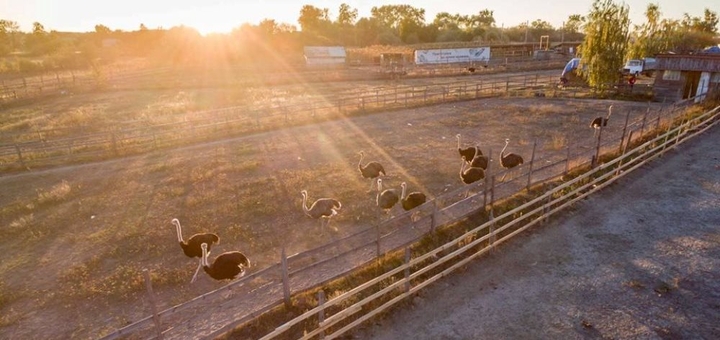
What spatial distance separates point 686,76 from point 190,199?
3095 cm

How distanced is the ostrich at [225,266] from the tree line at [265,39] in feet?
155

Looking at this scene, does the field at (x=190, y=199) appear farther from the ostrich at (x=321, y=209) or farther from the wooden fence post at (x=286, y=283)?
the wooden fence post at (x=286, y=283)

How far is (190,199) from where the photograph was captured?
518 inches

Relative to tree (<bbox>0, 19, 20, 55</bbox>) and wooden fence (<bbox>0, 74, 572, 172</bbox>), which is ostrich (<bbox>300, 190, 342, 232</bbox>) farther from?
tree (<bbox>0, 19, 20, 55</bbox>)

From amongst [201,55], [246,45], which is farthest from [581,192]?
[246,45]

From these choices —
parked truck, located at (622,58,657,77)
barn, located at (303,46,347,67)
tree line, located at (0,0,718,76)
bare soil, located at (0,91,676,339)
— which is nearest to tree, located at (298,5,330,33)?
tree line, located at (0,0,718,76)

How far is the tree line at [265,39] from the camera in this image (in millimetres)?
→ 56781

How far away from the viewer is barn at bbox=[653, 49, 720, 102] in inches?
1000

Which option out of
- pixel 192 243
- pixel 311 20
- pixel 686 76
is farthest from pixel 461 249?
pixel 311 20

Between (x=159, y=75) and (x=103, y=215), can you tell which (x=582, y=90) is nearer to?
(x=103, y=215)

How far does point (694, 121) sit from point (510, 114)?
902 centimetres

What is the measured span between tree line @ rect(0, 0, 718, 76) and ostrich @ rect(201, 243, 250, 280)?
47186 millimetres

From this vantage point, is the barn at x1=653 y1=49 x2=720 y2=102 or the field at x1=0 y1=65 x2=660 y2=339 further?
the barn at x1=653 y1=49 x2=720 y2=102

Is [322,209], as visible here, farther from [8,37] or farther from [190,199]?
[8,37]
